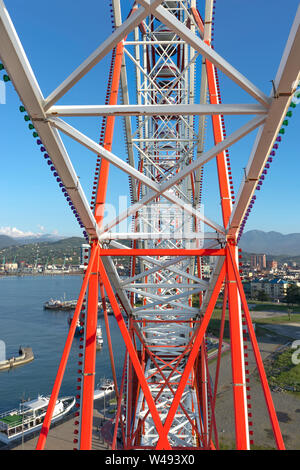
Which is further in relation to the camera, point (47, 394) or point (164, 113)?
point (47, 394)

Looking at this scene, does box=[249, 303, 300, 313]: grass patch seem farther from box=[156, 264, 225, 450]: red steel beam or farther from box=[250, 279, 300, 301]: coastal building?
box=[156, 264, 225, 450]: red steel beam

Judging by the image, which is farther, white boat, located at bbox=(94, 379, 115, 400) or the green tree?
the green tree

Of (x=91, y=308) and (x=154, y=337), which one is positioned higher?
(x=91, y=308)

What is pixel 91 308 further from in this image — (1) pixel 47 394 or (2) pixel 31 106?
(1) pixel 47 394

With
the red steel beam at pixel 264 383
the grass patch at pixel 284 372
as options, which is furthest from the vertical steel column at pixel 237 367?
the grass patch at pixel 284 372

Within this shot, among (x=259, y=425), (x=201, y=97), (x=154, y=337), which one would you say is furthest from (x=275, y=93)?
(x=259, y=425)

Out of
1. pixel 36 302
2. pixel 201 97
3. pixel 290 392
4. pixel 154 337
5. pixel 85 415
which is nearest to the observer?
pixel 85 415

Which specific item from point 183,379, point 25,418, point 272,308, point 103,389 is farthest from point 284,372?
point 272,308

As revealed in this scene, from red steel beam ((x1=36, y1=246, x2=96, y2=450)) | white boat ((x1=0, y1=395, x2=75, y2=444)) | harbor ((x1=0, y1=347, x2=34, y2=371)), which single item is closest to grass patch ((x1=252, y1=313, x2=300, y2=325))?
harbor ((x1=0, y1=347, x2=34, y2=371))

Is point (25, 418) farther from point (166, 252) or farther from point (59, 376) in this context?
point (166, 252)
